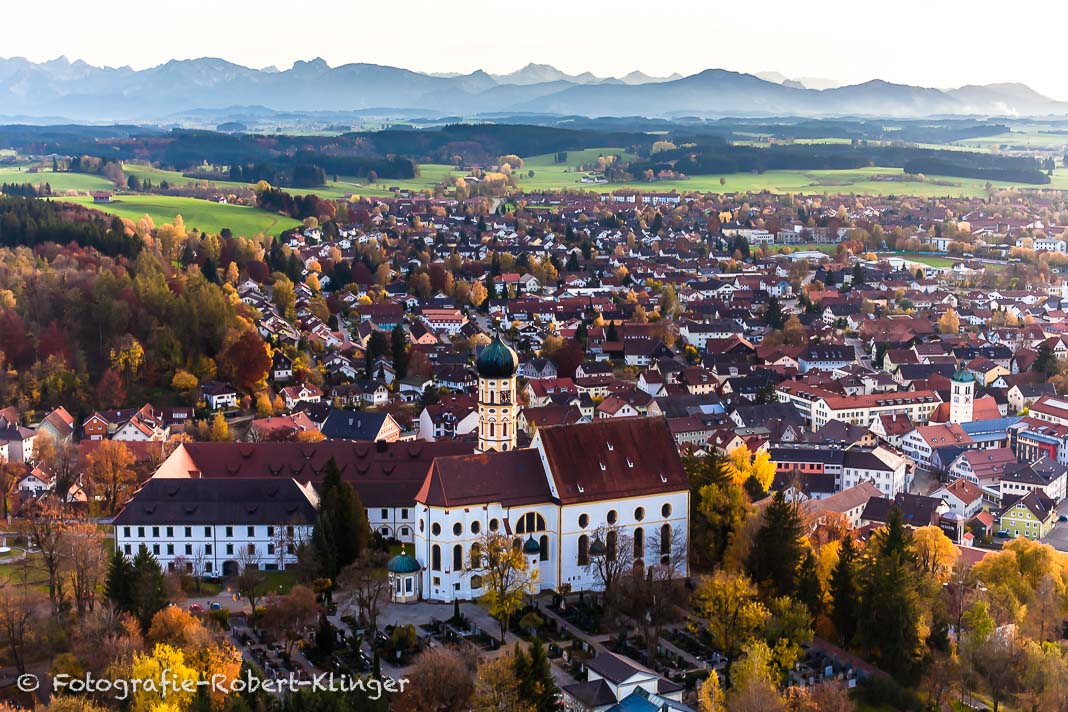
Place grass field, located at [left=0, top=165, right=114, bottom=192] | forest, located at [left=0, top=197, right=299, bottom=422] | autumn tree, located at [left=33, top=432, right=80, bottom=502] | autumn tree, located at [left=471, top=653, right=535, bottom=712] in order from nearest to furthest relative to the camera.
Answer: autumn tree, located at [left=471, top=653, right=535, bottom=712], autumn tree, located at [left=33, top=432, right=80, bottom=502], forest, located at [left=0, top=197, right=299, bottom=422], grass field, located at [left=0, top=165, right=114, bottom=192]

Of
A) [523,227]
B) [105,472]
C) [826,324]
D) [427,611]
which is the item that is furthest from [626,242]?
[427,611]

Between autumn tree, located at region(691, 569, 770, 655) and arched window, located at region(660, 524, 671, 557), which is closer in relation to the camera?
autumn tree, located at region(691, 569, 770, 655)

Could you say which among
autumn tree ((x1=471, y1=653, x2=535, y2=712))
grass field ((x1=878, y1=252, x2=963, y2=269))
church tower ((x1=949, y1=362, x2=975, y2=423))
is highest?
autumn tree ((x1=471, y1=653, x2=535, y2=712))

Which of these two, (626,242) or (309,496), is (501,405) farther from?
(626,242)

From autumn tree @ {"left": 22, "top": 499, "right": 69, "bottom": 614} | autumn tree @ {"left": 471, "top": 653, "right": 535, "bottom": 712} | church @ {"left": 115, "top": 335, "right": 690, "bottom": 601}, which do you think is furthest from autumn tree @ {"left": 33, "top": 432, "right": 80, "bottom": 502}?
autumn tree @ {"left": 471, "top": 653, "right": 535, "bottom": 712}

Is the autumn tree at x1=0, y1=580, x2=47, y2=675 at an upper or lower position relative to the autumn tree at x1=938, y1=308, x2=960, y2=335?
upper

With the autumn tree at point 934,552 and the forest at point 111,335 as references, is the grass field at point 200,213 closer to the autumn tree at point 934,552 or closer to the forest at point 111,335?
the forest at point 111,335

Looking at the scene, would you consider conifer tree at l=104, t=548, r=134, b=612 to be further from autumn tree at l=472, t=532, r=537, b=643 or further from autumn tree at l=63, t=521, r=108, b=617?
autumn tree at l=472, t=532, r=537, b=643

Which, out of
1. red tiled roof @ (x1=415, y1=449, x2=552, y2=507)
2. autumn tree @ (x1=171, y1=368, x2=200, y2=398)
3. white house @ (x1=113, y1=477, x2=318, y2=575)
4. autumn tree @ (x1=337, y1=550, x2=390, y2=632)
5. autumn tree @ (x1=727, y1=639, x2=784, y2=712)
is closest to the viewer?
autumn tree @ (x1=727, y1=639, x2=784, y2=712)
